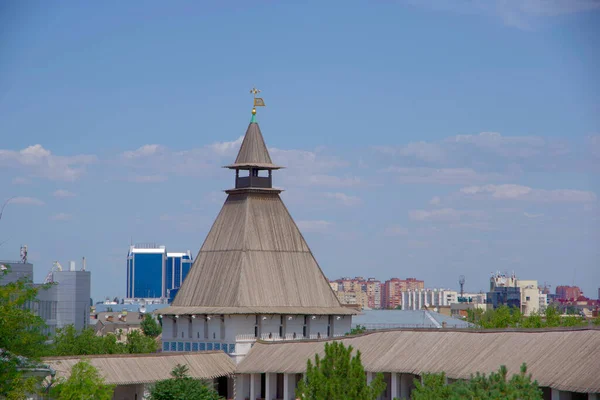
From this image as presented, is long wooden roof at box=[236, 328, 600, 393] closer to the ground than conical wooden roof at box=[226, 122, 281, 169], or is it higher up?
closer to the ground

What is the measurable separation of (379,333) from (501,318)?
40599 mm

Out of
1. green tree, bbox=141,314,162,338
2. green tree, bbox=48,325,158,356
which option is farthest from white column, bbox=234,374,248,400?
green tree, bbox=141,314,162,338

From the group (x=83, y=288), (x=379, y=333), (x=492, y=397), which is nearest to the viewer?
(x=492, y=397)

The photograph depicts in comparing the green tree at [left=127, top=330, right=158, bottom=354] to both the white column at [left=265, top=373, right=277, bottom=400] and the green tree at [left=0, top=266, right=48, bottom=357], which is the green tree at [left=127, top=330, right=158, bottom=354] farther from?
the green tree at [left=0, top=266, right=48, bottom=357]

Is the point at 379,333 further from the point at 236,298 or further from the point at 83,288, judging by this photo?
the point at 83,288

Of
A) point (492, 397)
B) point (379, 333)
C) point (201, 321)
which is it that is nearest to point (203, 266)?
point (201, 321)

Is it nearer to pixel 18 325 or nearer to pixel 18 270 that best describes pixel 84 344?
pixel 18 270

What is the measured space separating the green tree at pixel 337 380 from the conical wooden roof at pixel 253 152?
3007cm

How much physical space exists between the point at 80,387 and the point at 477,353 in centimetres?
1639

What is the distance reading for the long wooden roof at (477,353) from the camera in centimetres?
3912

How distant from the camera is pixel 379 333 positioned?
52.3 metres

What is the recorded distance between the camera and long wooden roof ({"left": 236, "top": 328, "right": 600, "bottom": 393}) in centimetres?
3912

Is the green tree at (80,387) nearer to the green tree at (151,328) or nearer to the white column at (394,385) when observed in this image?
the white column at (394,385)

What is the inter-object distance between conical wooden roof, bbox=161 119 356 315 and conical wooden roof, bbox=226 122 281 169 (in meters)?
0.03
